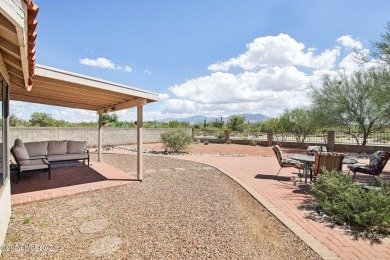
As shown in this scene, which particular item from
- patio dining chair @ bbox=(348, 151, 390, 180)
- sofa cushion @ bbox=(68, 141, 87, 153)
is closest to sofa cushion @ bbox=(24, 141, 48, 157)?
sofa cushion @ bbox=(68, 141, 87, 153)

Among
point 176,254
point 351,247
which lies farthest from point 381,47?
point 176,254

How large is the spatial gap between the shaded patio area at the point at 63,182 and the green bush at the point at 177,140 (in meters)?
6.62

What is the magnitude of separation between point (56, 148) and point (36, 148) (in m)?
0.66

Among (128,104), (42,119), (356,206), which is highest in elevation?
(42,119)

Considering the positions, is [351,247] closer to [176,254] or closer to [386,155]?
[176,254]

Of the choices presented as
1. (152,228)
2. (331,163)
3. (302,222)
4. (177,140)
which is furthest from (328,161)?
(177,140)

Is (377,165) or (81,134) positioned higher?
(81,134)

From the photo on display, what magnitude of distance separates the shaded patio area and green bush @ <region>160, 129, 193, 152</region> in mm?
6619

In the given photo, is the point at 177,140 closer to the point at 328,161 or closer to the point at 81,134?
the point at 81,134

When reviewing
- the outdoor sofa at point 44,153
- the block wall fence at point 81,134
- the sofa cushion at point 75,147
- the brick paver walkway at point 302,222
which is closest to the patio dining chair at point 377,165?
the brick paver walkway at point 302,222

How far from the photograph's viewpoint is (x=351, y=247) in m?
3.13

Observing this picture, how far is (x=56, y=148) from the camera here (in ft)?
28.2

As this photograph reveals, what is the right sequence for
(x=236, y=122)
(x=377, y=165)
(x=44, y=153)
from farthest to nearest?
(x=236, y=122)
(x=44, y=153)
(x=377, y=165)

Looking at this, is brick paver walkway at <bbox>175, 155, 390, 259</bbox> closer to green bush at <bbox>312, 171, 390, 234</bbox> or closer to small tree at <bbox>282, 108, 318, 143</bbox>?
green bush at <bbox>312, 171, 390, 234</bbox>
